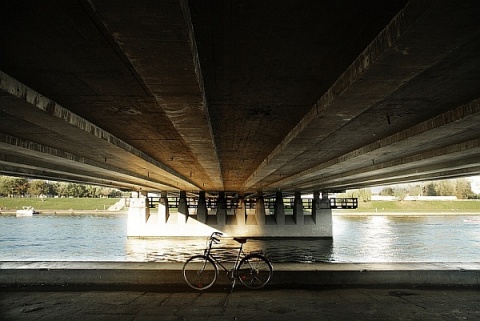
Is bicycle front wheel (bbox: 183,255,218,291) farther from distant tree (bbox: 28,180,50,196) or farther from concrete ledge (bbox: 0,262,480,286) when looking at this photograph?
distant tree (bbox: 28,180,50,196)

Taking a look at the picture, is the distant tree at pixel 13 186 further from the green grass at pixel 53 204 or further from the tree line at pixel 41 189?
the green grass at pixel 53 204

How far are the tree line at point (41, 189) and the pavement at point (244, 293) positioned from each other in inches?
3941

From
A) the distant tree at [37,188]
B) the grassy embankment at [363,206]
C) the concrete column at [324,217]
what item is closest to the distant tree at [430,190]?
the grassy embankment at [363,206]

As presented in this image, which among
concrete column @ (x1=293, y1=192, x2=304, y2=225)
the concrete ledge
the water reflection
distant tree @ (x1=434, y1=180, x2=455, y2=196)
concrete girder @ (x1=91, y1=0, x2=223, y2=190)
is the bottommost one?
the water reflection

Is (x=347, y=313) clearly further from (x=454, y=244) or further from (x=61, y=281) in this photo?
(x=454, y=244)

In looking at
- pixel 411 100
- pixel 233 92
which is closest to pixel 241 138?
pixel 233 92

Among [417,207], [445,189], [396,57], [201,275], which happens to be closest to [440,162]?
[201,275]

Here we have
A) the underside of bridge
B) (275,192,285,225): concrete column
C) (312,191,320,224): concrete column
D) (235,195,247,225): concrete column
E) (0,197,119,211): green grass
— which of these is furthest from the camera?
(0,197,119,211): green grass

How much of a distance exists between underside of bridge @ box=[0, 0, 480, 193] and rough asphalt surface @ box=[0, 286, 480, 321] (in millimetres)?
3742

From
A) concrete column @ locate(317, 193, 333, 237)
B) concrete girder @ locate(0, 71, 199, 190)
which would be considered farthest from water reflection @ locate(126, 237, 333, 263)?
concrete girder @ locate(0, 71, 199, 190)

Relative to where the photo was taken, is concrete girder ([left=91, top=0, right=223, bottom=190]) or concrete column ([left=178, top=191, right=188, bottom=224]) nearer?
concrete girder ([left=91, top=0, right=223, bottom=190])

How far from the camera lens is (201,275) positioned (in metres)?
8.04

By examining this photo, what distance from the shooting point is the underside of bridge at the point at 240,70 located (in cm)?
464

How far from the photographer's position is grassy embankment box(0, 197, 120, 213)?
101812 millimetres
